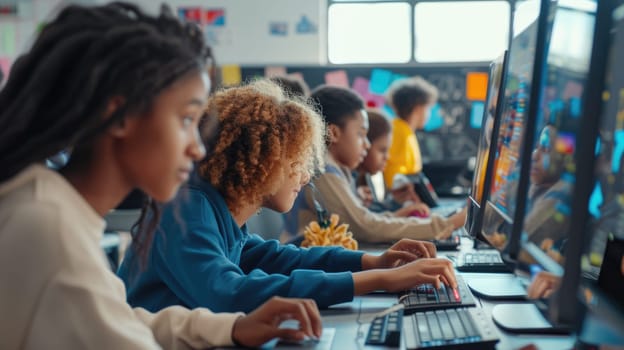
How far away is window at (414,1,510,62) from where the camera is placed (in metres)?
5.74

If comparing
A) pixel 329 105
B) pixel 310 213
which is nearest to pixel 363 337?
pixel 310 213

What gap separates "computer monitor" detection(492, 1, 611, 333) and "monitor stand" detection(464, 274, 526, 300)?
16cm

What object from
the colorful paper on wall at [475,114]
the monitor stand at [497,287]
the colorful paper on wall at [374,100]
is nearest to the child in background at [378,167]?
the colorful paper on wall at [374,100]

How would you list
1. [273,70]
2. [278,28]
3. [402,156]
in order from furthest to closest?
[278,28]
[273,70]
[402,156]

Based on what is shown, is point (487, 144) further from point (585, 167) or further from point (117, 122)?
point (117, 122)

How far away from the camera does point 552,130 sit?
90 cm

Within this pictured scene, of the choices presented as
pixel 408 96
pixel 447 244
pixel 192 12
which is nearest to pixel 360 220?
pixel 447 244

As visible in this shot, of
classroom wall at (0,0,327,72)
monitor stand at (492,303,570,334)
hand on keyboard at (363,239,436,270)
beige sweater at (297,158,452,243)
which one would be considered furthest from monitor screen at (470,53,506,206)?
classroom wall at (0,0,327,72)

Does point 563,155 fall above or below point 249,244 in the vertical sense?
above

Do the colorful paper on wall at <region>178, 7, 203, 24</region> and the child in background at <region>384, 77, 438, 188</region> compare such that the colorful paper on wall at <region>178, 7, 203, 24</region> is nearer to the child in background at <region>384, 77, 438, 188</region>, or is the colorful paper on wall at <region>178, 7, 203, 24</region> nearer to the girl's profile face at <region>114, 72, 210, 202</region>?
the child in background at <region>384, 77, 438, 188</region>

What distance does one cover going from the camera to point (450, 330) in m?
0.92

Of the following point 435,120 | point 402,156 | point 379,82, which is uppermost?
point 379,82

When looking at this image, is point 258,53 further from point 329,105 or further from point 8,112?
point 8,112

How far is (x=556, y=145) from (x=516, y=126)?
216 millimetres
